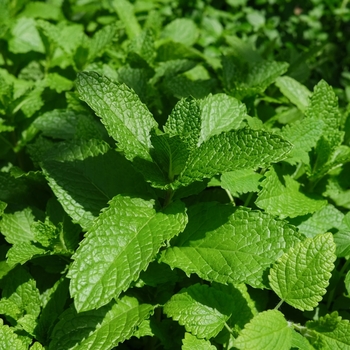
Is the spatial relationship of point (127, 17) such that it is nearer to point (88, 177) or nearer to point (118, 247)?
point (88, 177)

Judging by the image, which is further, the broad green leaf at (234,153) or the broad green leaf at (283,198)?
the broad green leaf at (283,198)

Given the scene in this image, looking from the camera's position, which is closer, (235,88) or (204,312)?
(204,312)

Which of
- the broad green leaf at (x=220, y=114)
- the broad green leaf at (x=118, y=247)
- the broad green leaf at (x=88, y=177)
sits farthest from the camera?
the broad green leaf at (x=220, y=114)

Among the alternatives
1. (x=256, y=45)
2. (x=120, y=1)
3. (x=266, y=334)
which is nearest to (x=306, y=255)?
(x=266, y=334)

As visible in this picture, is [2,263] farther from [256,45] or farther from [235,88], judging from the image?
[256,45]

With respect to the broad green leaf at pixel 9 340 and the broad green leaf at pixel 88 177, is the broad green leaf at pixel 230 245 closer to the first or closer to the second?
the broad green leaf at pixel 88 177

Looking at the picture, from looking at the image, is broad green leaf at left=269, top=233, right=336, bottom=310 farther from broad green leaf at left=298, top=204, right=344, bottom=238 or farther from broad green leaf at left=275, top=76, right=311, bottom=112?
broad green leaf at left=275, top=76, right=311, bottom=112

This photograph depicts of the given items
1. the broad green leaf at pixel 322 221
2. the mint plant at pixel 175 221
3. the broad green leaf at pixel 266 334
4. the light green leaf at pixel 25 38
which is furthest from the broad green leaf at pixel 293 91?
the light green leaf at pixel 25 38
